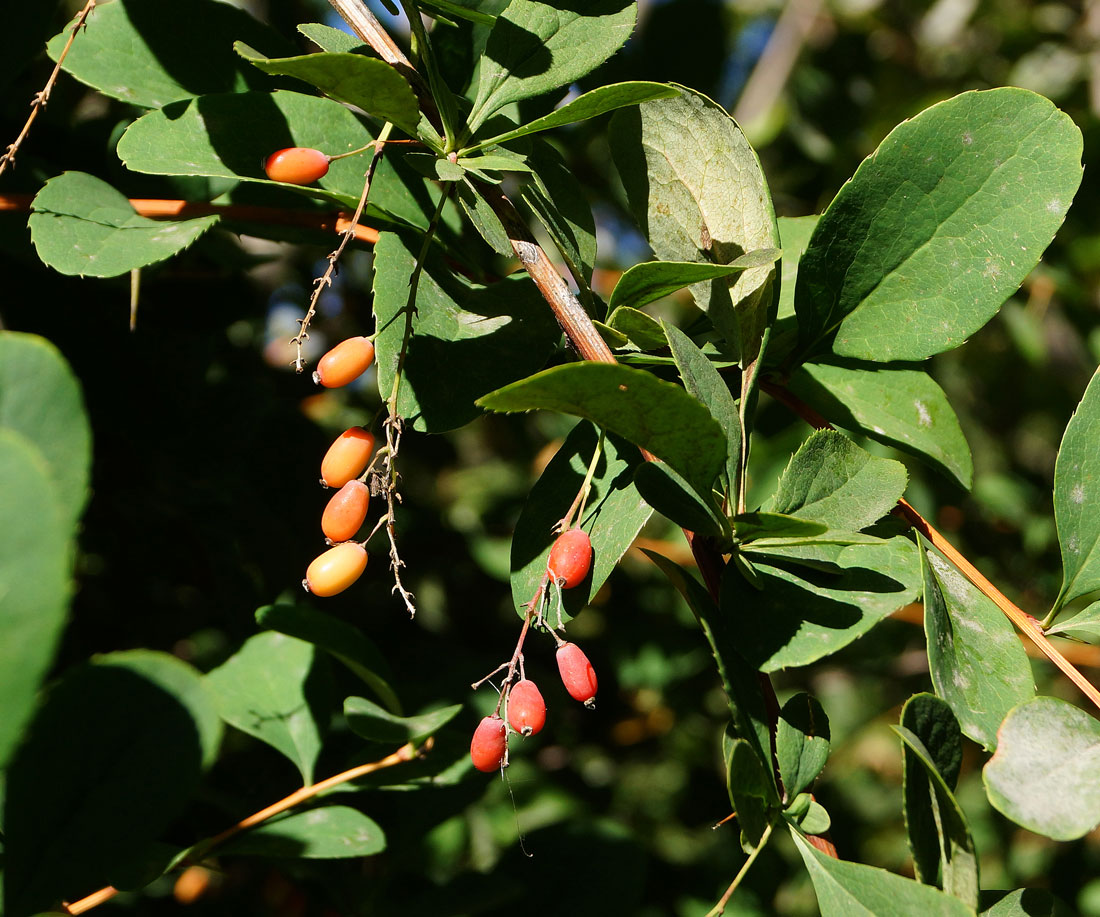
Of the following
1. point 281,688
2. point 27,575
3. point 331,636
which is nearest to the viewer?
point 27,575

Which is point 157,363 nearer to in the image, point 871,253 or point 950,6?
point 871,253

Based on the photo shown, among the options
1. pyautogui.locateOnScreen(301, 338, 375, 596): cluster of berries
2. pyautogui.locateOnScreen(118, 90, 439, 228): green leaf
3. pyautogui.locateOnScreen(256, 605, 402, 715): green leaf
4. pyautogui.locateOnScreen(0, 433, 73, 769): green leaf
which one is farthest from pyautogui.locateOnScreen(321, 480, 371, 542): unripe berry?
pyautogui.locateOnScreen(0, 433, 73, 769): green leaf

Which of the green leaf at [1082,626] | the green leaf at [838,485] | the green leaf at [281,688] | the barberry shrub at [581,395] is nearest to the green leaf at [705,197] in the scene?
the barberry shrub at [581,395]

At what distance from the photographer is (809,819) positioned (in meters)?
0.70

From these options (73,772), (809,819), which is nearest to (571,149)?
(809,819)

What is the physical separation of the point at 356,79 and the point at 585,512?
1.17ft

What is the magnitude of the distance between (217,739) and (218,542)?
26.1 inches

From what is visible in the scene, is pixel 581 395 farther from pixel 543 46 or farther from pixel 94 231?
pixel 94 231

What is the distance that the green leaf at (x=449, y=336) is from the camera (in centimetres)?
71

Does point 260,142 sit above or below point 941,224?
above

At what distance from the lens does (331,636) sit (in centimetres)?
84

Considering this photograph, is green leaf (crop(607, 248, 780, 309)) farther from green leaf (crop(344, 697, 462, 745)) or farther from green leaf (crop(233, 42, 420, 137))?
green leaf (crop(344, 697, 462, 745))

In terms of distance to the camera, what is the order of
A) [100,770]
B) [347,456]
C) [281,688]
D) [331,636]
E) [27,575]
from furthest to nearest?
[281,688]
[331,636]
[347,456]
[100,770]
[27,575]

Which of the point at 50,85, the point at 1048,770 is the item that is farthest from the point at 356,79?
the point at 1048,770
